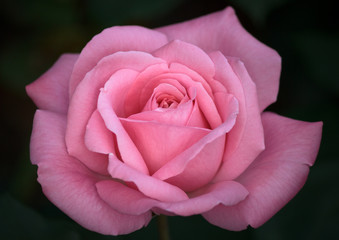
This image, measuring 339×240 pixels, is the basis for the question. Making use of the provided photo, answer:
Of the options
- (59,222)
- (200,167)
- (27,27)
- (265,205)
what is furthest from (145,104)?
(27,27)

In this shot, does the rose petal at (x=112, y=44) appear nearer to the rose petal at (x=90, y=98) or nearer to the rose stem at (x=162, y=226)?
the rose petal at (x=90, y=98)

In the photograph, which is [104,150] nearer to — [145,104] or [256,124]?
[145,104]

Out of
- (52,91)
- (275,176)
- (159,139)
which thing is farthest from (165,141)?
(52,91)

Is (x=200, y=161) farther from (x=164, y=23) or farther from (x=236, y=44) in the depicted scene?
(x=164, y=23)

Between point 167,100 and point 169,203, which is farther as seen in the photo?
point 167,100

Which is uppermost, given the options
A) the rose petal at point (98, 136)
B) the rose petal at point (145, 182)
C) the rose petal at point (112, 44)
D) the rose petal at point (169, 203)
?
the rose petal at point (112, 44)

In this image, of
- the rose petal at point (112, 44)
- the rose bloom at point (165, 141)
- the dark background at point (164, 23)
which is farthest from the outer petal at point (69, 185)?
the dark background at point (164, 23)
